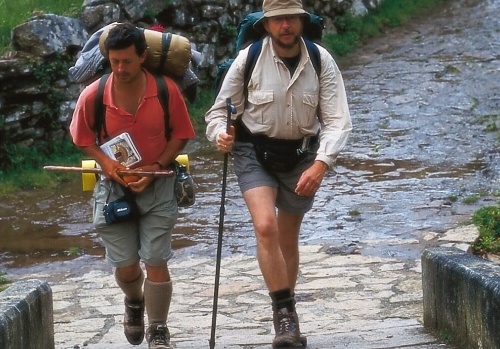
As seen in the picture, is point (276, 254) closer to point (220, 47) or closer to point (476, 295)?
point (476, 295)

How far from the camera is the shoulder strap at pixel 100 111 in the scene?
5.26 meters

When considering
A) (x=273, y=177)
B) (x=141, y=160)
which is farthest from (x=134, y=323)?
(x=273, y=177)

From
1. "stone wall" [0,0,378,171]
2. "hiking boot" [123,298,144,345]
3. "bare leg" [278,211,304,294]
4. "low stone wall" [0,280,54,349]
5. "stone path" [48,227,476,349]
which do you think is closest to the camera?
"low stone wall" [0,280,54,349]

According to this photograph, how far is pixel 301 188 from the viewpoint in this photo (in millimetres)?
5305

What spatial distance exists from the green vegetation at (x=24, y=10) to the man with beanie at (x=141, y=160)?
713cm

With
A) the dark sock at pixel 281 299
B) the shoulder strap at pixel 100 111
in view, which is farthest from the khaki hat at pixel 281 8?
the dark sock at pixel 281 299

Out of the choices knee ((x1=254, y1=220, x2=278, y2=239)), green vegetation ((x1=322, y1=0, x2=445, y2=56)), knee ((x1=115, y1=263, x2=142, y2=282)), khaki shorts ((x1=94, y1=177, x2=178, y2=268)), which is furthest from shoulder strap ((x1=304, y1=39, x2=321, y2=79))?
green vegetation ((x1=322, y1=0, x2=445, y2=56))

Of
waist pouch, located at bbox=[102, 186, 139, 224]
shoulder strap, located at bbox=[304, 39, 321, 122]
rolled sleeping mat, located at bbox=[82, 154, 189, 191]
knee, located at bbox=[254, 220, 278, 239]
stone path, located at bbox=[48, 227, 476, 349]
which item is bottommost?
stone path, located at bbox=[48, 227, 476, 349]

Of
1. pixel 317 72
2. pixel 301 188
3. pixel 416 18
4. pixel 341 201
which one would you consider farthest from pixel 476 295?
pixel 416 18

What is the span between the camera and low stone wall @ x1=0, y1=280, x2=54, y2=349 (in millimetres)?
4617

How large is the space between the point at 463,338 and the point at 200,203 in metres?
5.45

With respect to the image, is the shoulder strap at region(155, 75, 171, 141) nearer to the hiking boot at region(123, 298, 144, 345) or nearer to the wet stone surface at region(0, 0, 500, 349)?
the hiking boot at region(123, 298, 144, 345)

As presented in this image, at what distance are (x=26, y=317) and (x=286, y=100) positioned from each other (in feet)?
5.71

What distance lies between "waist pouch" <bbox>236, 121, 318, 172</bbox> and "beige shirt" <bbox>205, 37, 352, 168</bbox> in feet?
0.11
